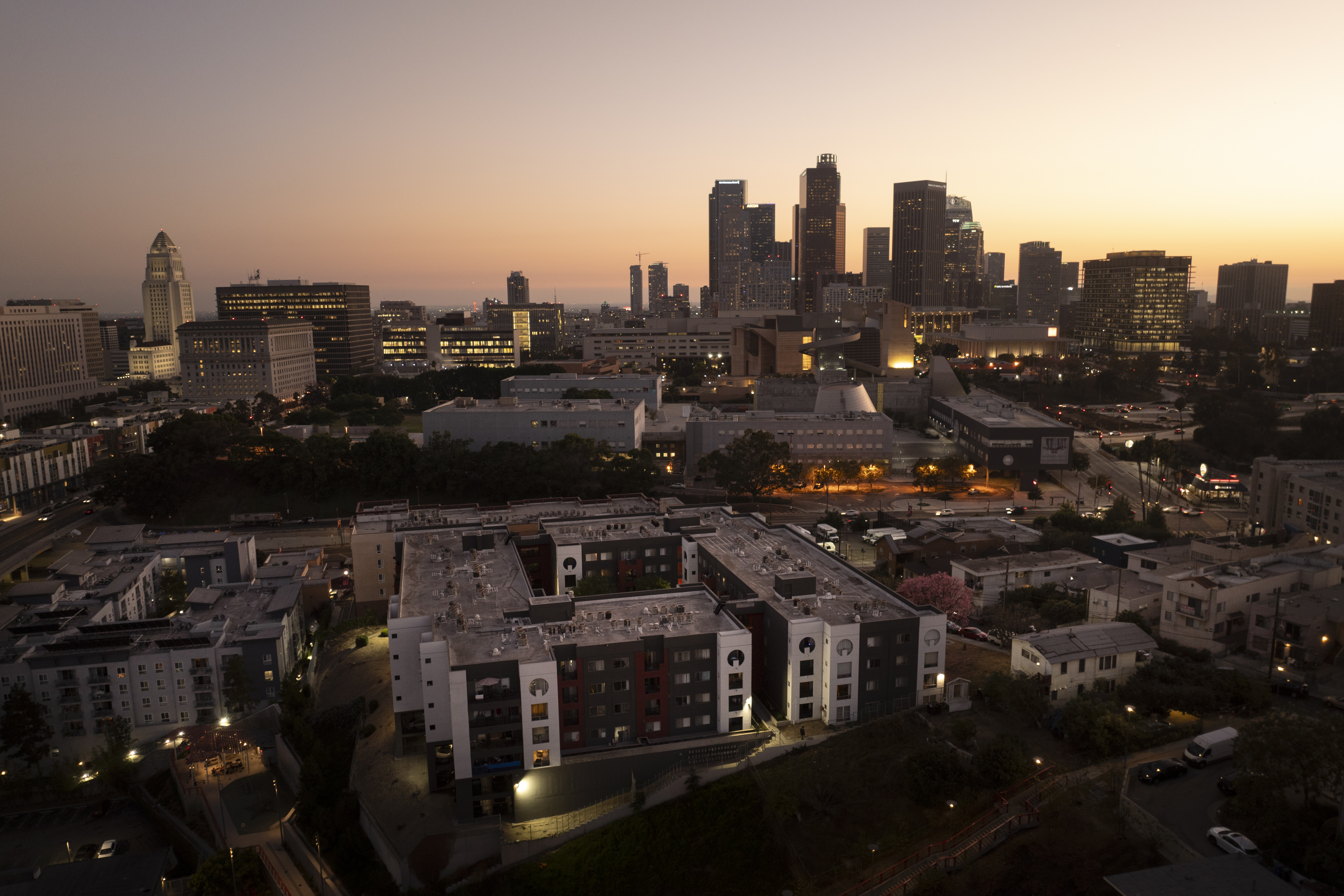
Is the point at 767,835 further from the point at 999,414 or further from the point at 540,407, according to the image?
the point at 999,414

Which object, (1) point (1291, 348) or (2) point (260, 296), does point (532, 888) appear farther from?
(1) point (1291, 348)

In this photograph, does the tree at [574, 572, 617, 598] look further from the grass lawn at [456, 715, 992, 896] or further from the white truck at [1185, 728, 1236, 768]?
the white truck at [1185, 728, 1236, 768]

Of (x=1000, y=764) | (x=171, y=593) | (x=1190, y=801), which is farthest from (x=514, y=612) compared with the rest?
(x=171, y=593)

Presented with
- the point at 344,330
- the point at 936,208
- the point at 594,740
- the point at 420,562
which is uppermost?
the point at 936,208

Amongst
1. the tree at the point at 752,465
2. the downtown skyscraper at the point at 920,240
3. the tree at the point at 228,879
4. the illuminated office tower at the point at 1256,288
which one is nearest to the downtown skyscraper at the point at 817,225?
the downtown skyscraper at the point at 920,240

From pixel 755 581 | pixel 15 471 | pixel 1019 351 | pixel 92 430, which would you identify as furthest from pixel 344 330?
pixel 755 581
